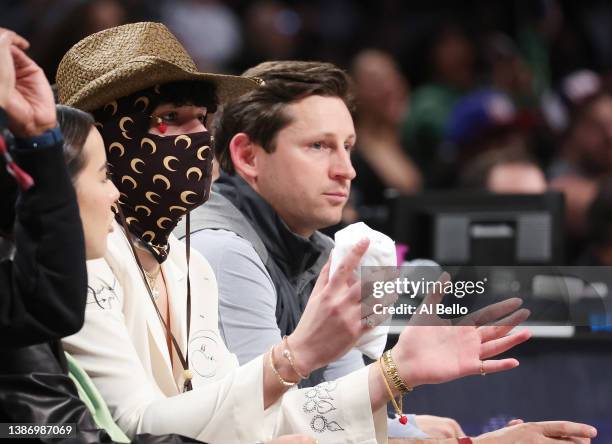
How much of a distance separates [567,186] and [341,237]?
18.1 ft

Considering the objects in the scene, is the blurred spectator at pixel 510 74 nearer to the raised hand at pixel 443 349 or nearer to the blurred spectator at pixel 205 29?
the blurred spectator at pixel 205 29

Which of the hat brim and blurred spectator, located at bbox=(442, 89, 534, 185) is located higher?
the hat brim

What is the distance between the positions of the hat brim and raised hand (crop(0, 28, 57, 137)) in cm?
59

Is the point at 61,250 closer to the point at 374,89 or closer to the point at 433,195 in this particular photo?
the point at 433,195

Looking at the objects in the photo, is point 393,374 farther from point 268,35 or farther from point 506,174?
point 268,35

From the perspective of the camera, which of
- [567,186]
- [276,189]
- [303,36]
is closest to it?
[276,189]

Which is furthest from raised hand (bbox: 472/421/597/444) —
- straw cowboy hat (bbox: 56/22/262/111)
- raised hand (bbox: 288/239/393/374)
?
straw cowboy hat (bbox: 56/22/262/111)

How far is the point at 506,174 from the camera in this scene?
20.1 ft

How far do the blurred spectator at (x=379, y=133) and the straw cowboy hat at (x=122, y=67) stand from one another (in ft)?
14.5

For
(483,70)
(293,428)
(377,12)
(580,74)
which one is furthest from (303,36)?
(293,428)

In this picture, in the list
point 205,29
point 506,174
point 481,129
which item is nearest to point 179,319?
point 506,174

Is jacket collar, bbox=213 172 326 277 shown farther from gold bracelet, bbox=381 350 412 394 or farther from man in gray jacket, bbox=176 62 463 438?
gold bracelet, bbox=381 350 412 394

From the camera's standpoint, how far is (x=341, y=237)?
2441 mm

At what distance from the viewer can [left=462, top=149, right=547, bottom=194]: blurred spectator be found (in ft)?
19.7
